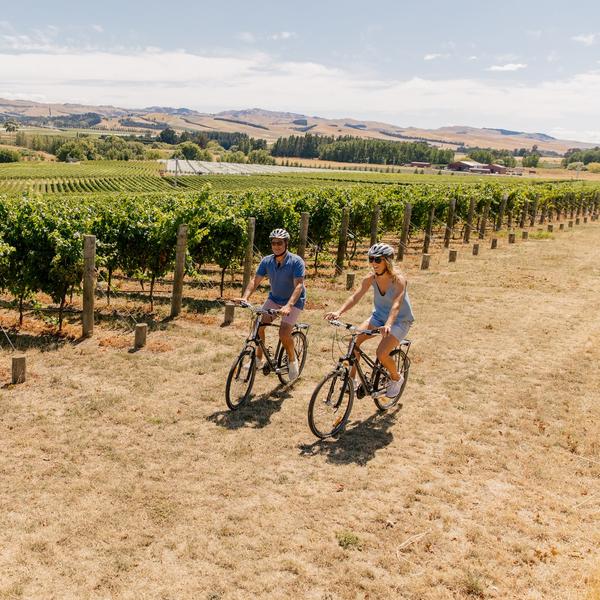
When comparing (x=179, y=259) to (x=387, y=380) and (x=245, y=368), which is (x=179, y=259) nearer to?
(x=245, y=368)

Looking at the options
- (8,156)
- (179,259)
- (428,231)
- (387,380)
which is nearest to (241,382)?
(387,380)

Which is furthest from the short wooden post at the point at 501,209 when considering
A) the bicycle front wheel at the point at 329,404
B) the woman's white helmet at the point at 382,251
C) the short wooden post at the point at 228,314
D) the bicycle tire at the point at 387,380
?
the bicycle front wheel at the point at 329,404

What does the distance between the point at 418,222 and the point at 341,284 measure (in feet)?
39.7

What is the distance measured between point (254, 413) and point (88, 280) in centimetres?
525

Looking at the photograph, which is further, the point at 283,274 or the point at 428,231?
the point at 428,231

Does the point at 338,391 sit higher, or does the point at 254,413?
the point at 338,391

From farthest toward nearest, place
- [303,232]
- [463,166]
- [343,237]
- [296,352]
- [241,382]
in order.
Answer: [463,166]
[343,237]
[303,232]
[296,352]
[241,382]

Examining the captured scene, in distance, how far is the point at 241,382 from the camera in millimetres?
8555

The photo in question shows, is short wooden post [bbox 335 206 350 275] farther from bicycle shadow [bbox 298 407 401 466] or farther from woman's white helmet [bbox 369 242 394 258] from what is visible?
woman's white helmet [bbox 369 242 394 258]

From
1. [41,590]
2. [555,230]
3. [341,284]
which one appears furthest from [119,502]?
[555,230]

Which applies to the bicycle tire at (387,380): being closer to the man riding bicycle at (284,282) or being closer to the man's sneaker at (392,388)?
the man's sneaker at (392,388)

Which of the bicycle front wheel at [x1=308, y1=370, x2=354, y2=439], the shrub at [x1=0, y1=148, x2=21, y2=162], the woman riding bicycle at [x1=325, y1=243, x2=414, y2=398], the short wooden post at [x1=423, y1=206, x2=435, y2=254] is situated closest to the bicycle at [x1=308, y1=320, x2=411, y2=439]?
the bicycle front wheel at [x1=308, y1=370, x2=354, y2=439]

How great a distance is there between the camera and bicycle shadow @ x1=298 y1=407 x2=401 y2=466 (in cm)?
725

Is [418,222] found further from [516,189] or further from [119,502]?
[119,502]
